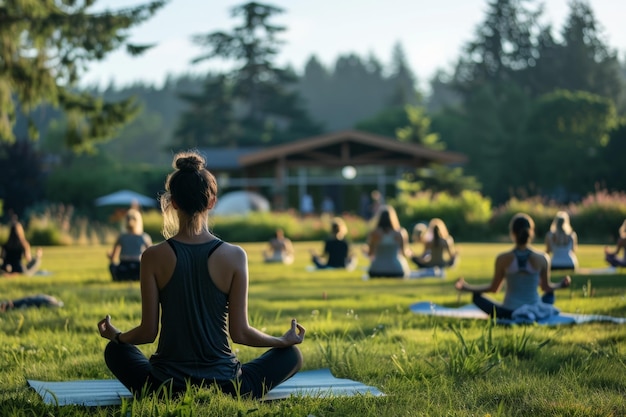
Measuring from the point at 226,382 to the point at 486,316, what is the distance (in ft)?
17.4

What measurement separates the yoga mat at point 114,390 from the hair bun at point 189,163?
1.21 metres

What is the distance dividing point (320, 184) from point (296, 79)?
25698 millimetres

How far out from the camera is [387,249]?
1719 centimetres

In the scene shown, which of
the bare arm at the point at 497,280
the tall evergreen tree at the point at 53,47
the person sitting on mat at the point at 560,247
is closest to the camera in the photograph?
the bare arm at the point at 497,280

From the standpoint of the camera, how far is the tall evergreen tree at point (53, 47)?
24.5m

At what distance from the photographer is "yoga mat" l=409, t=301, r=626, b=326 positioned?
31.4ft

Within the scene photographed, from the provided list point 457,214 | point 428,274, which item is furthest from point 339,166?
point 428,274

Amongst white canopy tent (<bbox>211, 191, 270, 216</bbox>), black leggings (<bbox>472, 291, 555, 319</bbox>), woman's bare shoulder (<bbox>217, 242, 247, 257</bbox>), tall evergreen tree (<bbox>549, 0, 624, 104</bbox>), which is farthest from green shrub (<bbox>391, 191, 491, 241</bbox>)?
tall evergreen tree (<bbox>549, 0, 624, 104</bbox>)

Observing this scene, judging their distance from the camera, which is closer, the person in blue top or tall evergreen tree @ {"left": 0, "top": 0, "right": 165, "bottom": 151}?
the person in blue top

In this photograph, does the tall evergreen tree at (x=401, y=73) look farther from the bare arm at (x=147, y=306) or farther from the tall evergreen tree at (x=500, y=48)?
the bare arm at (x=147, y=306)

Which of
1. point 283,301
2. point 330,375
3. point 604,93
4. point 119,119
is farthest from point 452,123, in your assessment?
point 330,375

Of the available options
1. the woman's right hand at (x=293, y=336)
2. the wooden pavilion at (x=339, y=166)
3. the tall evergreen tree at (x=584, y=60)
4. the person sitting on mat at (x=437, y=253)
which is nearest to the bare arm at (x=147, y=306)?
the woman's right hand at (x=293, y=336)

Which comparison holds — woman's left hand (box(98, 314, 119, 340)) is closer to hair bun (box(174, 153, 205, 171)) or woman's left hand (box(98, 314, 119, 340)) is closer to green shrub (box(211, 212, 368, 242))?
hair bun (box(174, 153, 205, 171))

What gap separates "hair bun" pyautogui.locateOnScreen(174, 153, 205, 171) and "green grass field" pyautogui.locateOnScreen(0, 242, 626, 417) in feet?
3.69
